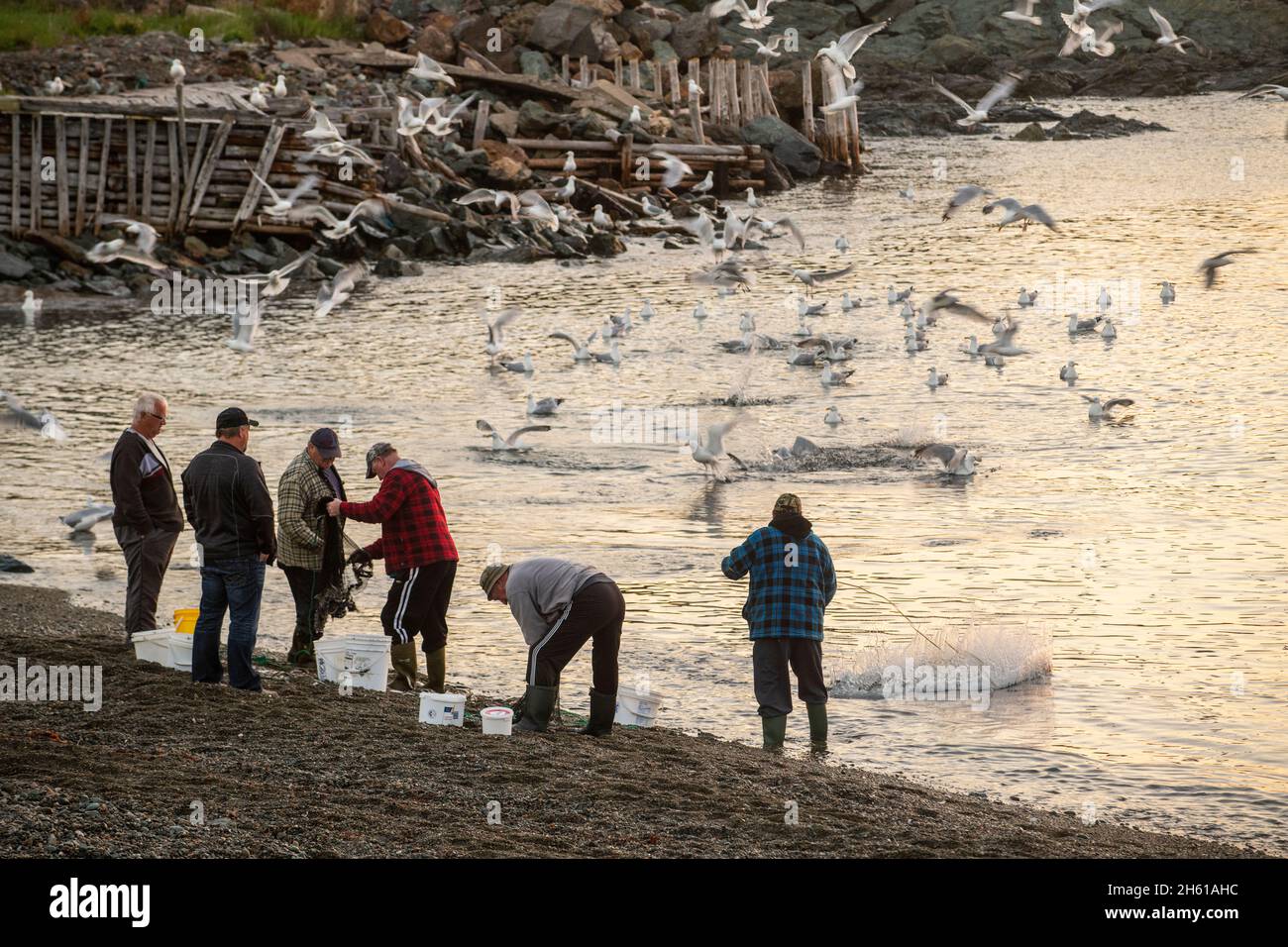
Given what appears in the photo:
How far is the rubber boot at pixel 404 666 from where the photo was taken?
10133 millimetres

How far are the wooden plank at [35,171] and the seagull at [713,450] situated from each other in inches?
697

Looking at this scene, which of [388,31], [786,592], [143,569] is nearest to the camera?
[786,592]

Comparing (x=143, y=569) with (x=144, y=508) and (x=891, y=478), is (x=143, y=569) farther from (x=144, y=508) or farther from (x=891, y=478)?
(x=891, y=478)

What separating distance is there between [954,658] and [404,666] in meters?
3.55

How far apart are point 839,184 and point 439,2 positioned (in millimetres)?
16101

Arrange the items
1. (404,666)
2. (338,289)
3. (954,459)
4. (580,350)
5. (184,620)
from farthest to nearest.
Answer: (580,350) < (338,289) < (954,459) < (184,620) < (404,666)

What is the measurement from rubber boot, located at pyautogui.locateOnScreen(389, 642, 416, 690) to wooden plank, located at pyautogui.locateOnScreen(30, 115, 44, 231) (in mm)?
22666

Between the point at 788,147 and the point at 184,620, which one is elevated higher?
the point at 788,147

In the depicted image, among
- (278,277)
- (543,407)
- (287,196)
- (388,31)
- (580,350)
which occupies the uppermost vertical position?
(388,31)

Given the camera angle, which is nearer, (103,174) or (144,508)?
(144,508)

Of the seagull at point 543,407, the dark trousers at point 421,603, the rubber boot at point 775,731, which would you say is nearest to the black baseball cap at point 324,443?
the dark trousers at point 421,603

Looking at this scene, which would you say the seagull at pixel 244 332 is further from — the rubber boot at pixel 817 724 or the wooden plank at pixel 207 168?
the rubber boot at pixel 817 724

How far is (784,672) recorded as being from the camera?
9281mm

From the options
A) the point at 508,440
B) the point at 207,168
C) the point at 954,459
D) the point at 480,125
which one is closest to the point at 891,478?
the point at 954,459
